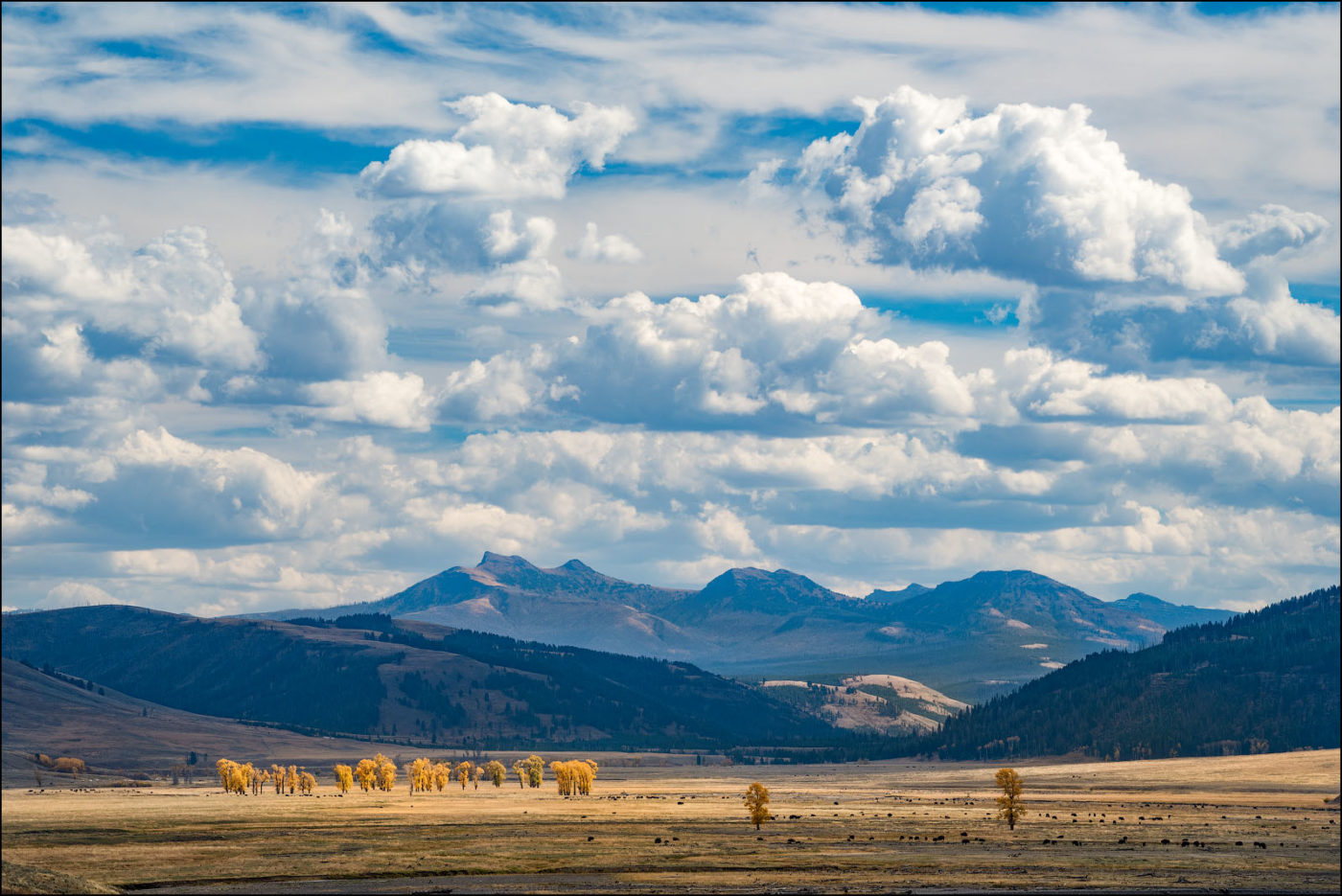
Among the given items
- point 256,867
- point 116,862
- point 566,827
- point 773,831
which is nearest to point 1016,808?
point 773,831

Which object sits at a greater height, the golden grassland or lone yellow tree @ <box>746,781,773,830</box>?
lone yellow tree @ <box>746,781,773,830</box>

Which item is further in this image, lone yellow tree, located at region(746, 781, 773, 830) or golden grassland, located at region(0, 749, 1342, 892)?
lone yellow tree, located at region(746, 781, 773, 830)

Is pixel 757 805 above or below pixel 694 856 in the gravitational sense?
above

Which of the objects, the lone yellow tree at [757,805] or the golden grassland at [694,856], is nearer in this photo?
the golden grassland at [694,856]

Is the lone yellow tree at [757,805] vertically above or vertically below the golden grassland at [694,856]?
above

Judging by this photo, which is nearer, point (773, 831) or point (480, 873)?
point (480, 873)

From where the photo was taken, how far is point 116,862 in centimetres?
14038

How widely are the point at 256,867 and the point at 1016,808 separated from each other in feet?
337

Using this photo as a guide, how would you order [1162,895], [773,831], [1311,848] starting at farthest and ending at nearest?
[773,831]
[1311,848]
[1162,895]

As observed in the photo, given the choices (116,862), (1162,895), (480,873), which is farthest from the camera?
(116,862)

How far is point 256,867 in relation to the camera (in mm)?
136250

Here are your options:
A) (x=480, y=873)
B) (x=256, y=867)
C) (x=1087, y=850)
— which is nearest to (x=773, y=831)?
(x=1087, y=850)

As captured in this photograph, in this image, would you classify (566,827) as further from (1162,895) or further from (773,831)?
(1162,895)

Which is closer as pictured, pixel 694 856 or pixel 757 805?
pixel 694 856
